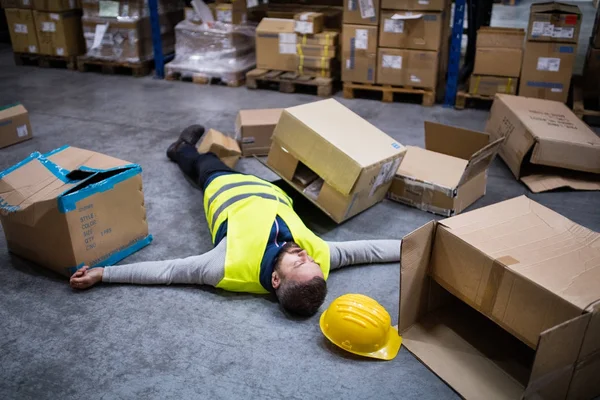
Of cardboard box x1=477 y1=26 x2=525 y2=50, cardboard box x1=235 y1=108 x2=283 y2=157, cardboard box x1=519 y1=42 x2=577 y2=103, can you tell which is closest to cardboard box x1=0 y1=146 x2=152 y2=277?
cardboard box x1=235 y1=108 x2=283 y2=157

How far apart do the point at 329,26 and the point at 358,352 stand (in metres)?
5.69

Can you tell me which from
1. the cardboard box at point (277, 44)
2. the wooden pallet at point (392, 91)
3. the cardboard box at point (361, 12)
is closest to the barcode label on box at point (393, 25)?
the cardboard box at point (361, 12)

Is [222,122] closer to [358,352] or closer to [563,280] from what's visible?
[358,352]

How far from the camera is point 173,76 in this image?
7543 mm

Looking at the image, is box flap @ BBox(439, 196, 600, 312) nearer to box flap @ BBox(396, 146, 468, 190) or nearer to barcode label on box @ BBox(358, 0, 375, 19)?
box flap @ BBox(396, 146, 468, 190)

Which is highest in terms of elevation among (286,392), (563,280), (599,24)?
(599,24)

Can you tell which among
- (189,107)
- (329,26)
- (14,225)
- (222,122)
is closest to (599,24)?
(329,26)

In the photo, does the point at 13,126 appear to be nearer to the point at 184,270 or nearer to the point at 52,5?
the point at 184,270

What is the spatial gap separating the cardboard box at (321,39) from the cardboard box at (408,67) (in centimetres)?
64

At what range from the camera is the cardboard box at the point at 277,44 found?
6648 mm

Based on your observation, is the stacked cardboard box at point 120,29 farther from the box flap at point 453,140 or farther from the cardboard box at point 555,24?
the cardboard box at point 555,24

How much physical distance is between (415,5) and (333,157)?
3.14 meters

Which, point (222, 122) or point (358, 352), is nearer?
Answer: point (358, 352)

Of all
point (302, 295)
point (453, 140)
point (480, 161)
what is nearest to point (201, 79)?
point (453, 140)
